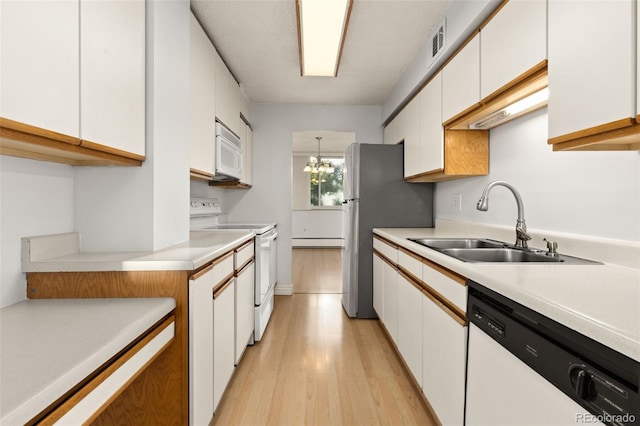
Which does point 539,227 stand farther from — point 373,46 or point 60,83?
point 60,83

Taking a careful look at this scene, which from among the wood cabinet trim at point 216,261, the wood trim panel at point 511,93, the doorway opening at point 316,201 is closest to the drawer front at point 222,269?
the wood cabinet trim at point 216,261

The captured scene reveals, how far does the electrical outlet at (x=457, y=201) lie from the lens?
2721mm

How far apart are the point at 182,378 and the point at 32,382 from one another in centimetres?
79

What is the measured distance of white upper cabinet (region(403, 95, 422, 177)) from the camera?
9.27ft

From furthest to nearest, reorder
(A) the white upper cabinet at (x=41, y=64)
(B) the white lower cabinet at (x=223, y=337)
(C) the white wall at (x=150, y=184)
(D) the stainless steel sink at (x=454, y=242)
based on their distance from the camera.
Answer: (D) the stainless steel sink at (x=454, y=242) < (B) the white lower cabinet at (x=223, y=337) < (C) the white wall at (x=150, y=184) < (A) the white upper cabinet at (x=41, y=64)

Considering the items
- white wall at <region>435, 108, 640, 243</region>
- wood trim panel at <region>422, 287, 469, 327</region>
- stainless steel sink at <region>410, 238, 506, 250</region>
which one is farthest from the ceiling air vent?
wood trim panel at <region>422, 287, 469, 327</region>

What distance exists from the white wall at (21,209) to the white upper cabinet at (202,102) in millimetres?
837

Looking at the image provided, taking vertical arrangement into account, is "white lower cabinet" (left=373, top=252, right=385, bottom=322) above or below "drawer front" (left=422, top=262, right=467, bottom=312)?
below

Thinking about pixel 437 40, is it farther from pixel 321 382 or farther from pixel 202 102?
pixel 321 382

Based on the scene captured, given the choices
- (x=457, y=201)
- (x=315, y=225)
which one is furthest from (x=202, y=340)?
(x=315, y=225)

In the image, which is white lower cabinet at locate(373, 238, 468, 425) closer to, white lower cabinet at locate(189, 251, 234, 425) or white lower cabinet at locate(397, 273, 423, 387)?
white lower cabinet at locate(397, 273, 423, 387)

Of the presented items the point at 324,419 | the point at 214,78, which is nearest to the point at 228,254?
the point at 324,419

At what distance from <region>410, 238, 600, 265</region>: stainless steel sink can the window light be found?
1506 millimetres

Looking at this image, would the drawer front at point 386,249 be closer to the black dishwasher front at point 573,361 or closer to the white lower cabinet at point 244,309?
the white lower cabinet at point 244,309
